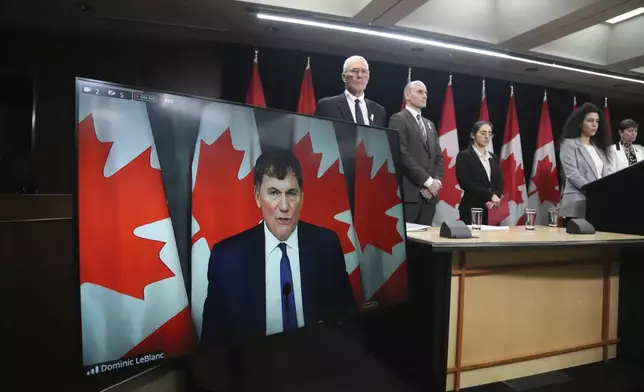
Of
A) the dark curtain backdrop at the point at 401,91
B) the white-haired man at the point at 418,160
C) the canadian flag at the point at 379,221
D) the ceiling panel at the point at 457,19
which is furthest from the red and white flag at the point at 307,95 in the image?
the canadian flag at the point at 379,221

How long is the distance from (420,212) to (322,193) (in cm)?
184

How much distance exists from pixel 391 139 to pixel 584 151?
2680 millimetres

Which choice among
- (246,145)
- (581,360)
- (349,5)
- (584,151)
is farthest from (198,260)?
A: (584,151)

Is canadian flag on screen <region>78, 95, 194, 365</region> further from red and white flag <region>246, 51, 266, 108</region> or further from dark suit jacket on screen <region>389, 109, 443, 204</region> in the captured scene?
red and white flag <region>246, 51, 266, 108</region>

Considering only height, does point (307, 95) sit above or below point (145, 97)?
above

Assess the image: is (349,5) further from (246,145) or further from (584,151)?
(246,145)

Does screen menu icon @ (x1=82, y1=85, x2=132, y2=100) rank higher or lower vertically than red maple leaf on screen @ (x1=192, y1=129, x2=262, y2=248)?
higher

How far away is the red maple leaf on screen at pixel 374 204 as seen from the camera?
124 centimetres

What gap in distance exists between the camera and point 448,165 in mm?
4145

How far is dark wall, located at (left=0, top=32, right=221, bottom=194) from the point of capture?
10.7 ft

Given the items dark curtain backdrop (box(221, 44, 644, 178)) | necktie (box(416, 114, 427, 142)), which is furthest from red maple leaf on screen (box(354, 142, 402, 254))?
dark curtain backdrop (box(221, 44, 644, 178))

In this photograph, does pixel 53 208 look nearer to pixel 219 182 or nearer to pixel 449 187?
pixel 219 182

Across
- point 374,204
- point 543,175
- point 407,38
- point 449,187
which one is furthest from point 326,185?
point 543,175

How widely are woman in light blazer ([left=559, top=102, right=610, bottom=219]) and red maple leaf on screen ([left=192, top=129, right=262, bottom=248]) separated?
10.4 ft
